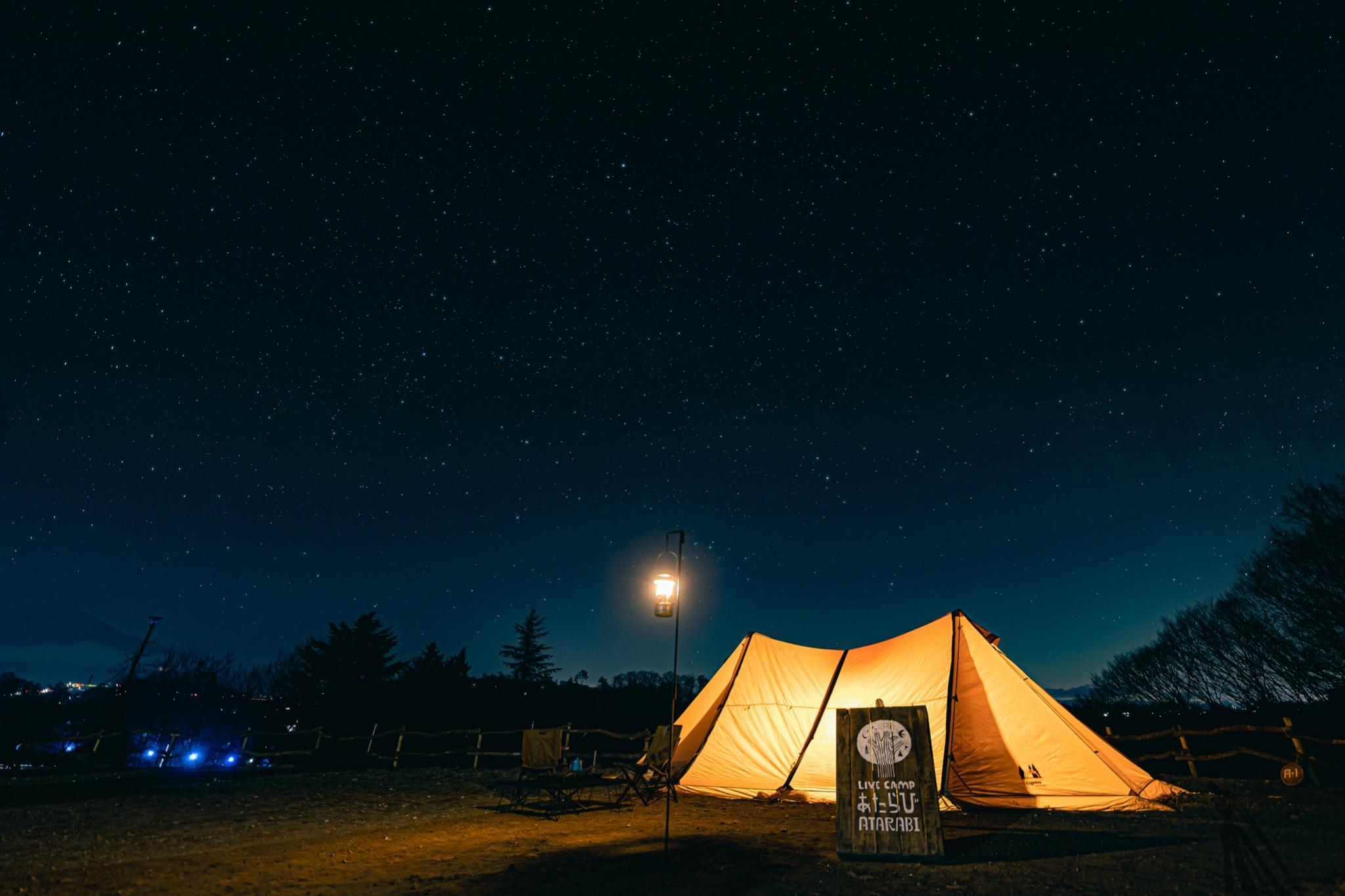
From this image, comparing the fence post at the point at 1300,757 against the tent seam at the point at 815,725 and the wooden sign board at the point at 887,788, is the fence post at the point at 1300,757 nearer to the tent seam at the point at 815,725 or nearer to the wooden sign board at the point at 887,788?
the tent seam at the point at 815,725

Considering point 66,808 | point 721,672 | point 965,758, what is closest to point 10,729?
point 66,808

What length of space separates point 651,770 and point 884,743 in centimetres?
561

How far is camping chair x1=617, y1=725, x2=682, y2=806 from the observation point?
10820mm

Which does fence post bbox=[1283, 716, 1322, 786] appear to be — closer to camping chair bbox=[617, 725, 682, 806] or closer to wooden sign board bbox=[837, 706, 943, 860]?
wooden sign board bbox=[837, 706, 943, 860]

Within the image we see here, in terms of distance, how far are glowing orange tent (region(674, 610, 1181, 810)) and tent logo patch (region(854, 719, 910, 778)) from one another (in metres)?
3.24

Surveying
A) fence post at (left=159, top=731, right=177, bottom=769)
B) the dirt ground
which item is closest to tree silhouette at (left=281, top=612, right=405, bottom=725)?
fence post at (left=159, top=731, right=177, bottom=769)

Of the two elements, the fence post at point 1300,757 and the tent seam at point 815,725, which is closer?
the tent seam at point 815,725

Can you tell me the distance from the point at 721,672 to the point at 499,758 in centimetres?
1713

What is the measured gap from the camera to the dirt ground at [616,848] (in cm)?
545

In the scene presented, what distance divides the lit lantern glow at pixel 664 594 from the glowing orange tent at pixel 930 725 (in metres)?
3.79

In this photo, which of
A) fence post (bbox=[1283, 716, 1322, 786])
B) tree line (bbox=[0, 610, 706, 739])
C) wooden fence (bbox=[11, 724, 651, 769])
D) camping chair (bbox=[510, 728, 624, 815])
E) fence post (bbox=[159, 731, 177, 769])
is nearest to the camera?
camping chair (bbox=[510, 728, 624, 815])

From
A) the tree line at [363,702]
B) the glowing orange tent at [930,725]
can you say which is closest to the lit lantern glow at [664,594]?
the glowing orange tent at [930,725]

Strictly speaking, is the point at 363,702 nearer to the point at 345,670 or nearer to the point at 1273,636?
the point at 345,670

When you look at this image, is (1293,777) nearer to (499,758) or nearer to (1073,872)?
(1073,872)
